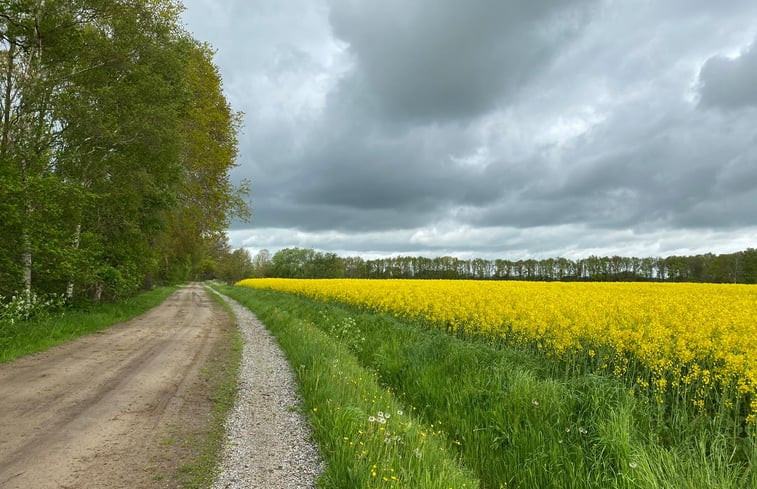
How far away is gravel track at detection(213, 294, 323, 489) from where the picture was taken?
4.06m

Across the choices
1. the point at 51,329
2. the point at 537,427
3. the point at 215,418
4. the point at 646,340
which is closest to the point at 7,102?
the point at 51,329

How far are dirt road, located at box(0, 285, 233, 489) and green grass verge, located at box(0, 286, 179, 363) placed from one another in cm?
52

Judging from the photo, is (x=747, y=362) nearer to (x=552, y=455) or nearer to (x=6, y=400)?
(x=552, y=455)

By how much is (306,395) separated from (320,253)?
9521 cm

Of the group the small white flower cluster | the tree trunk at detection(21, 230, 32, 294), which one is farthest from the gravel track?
the tree trunk at detection(21, 230, 32, 294)

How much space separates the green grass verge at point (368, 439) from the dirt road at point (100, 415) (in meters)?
1.71

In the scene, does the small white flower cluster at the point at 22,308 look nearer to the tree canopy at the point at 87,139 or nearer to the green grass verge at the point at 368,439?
the tree canopy at the point at 87,139

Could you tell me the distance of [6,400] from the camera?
607 cm

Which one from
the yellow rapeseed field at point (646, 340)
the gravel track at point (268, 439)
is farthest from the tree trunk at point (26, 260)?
the yellow rapeseed field at point (646, 340)

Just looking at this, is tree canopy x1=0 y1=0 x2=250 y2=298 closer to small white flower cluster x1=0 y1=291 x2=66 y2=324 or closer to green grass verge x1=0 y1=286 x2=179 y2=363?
small white flower cluster x1=0 y1=291 x2=66 y2=324

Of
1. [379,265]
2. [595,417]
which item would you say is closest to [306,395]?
[595,417]

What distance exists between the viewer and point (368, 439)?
14.1 ft

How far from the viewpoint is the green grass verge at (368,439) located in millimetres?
3746

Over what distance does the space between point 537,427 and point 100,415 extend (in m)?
6.41
